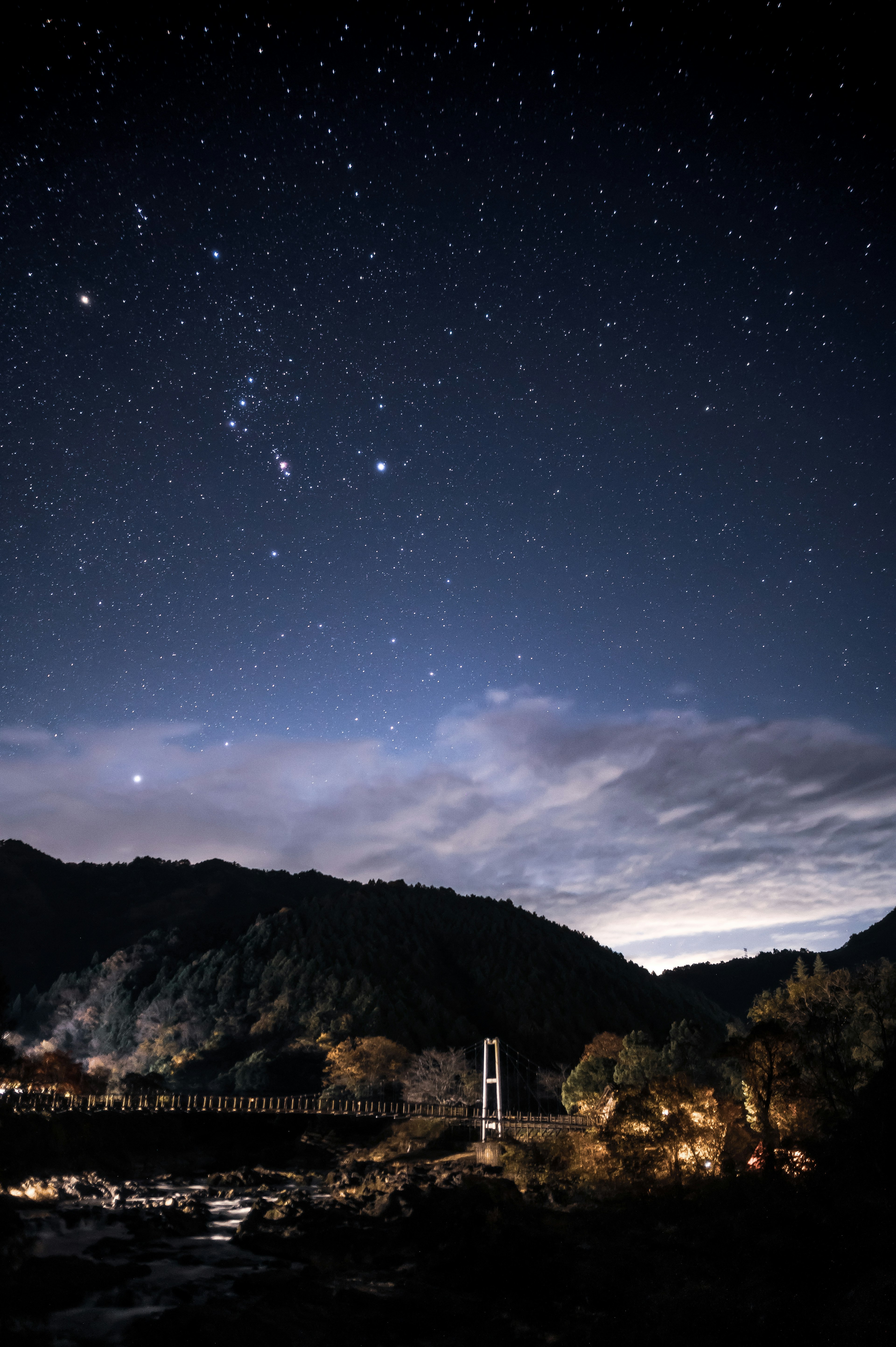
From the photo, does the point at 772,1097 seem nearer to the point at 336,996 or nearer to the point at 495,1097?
the point at 495,1097

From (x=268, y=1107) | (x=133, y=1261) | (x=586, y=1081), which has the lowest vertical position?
(x=268, y=1107)

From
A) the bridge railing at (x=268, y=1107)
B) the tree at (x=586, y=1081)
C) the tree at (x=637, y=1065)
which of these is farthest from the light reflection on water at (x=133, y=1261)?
the tree at (x=586, y=1081)

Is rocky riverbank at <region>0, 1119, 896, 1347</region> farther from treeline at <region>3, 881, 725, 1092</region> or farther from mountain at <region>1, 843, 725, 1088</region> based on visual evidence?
mountain at <region>1, 843, 725, 1088</region>

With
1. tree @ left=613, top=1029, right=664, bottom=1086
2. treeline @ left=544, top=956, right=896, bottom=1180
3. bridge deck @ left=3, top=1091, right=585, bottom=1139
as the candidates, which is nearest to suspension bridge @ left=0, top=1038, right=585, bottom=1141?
bridge deck @ left=3, top=1091, right=585, bottom=1139

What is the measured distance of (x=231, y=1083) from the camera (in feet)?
281

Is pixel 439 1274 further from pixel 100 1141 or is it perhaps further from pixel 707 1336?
pixel 100 1141

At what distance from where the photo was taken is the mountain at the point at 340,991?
306 ft

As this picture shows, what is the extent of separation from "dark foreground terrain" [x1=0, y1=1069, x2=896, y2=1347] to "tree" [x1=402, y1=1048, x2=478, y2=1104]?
1440 inches

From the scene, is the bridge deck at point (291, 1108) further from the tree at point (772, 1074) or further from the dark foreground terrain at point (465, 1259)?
the tree at point (772, 1074)

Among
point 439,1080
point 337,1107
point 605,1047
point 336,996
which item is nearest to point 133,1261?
point 337,1107

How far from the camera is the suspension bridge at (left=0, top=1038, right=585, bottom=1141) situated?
51969mm

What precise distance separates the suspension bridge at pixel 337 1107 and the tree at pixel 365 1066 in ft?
4.84

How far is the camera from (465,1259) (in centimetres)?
2620

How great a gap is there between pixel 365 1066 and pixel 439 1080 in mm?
8813
